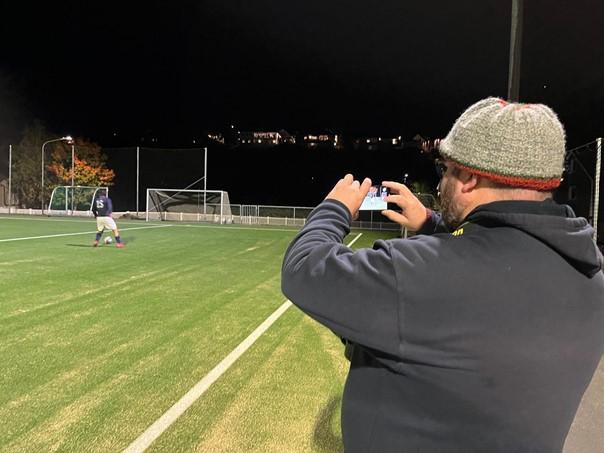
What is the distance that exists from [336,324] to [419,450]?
0.35 m

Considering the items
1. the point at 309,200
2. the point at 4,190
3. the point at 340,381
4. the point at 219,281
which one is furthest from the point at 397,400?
the point at 309,200

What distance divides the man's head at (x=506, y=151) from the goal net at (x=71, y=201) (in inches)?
1772

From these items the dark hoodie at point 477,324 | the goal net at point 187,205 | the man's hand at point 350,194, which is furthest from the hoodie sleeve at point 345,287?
the goal net at point 187,205

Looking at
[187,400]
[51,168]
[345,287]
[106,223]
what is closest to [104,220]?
[106,223]

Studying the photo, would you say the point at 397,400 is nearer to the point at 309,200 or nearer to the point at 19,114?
the point at 19,114

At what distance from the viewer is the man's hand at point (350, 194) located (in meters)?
1.43

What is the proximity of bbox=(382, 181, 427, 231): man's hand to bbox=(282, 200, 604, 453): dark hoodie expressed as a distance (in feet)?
1.64

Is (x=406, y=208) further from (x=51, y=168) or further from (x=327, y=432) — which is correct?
(x=51, y=168)

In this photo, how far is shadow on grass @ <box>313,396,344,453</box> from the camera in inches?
141

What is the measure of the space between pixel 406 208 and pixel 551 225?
2.18ft

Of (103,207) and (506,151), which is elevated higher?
(506,151)

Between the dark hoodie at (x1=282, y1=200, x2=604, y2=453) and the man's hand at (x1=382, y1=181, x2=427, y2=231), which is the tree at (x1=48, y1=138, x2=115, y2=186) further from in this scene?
the dark hoodie at (x1=282, y1=200, x2=604, y2=453)

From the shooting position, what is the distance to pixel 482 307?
1.09m

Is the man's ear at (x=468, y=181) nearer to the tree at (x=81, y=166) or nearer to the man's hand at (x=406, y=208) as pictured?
the man's hand at (x=406, y=208)
